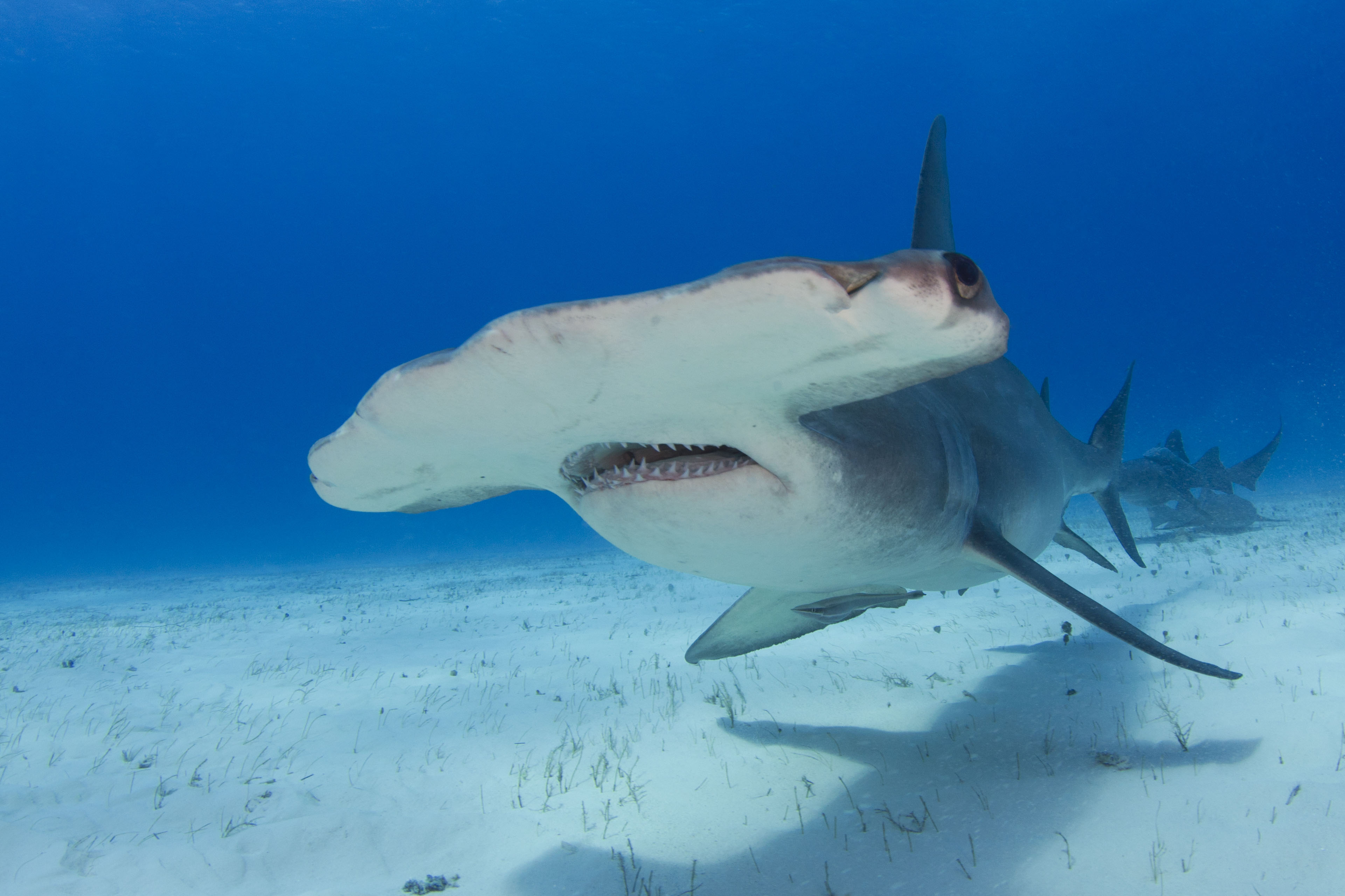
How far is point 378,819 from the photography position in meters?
3.04

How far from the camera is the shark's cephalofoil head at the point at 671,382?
1.30 m

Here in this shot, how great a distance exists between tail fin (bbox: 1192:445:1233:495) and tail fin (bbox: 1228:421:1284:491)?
0.58 m

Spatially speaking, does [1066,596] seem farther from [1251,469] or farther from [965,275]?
[1251,469]

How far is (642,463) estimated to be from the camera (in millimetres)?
2334

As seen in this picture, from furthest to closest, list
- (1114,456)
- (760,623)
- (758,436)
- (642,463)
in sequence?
(1114,456)
(760,623)
(642,463)
(758,436)

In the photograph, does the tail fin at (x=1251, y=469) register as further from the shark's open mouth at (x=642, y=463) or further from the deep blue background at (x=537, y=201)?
the deep blue background at (x=537, y=201)

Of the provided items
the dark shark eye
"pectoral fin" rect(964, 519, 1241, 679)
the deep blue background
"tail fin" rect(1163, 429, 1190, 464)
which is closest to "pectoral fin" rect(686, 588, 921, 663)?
"pectoral fin" rect(964, 519, 1241, 679)

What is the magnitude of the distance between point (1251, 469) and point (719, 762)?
17.4 metres

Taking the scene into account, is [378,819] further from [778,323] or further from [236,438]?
[236,438]

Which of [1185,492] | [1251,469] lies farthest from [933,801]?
[1251,469]

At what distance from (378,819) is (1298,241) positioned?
461 feet

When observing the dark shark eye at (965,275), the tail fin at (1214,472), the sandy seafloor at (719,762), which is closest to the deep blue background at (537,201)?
the tail fin at (1214,472)

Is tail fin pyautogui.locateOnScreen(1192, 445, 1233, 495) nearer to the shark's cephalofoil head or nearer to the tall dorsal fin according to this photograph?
the tall dorsal fin

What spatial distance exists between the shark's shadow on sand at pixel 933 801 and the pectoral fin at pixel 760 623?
1.79 ft
